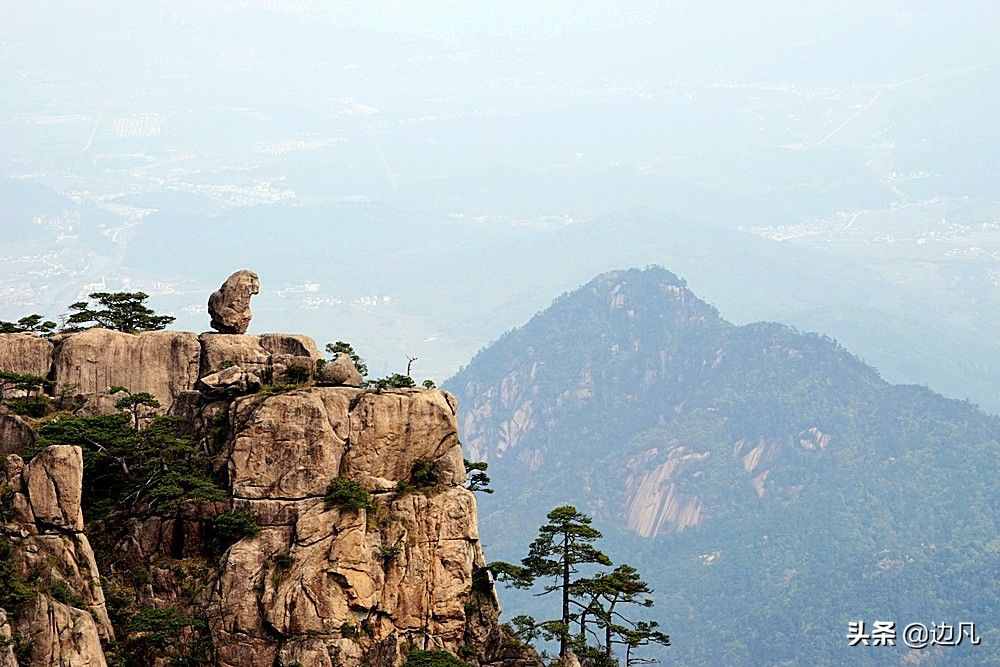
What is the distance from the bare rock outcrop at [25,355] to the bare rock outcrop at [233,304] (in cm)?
655

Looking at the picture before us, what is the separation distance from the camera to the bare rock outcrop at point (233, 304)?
65.3 meters

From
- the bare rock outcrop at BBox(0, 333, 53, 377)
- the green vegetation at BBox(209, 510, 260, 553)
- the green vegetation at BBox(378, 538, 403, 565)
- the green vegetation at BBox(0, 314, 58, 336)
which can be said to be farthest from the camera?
the green vegetation at BBox(0, 314, 58, 336)

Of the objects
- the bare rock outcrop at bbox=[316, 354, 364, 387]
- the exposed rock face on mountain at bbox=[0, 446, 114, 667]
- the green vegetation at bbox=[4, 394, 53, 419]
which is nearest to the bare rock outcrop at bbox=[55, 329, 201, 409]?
the green vegetation at bbox=[4, 394, 53, 419]

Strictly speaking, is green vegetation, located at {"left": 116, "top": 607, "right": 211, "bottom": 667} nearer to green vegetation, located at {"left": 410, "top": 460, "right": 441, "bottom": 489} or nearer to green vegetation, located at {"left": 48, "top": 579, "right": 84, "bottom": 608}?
green vegetation, located at {"left": 48, "top": 579, "right": 84, "bottom": 608}

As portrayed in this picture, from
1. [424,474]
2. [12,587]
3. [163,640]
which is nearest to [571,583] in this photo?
[424,474]

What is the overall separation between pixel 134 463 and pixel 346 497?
842 centimetres

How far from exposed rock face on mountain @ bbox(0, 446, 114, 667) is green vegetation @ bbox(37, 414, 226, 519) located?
3.76 metres

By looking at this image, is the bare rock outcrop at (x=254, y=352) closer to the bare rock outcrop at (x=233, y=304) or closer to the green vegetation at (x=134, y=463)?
the bare rock outcrop at (x=233, y=304)

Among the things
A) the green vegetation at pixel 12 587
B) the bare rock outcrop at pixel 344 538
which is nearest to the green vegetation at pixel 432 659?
the bare rock outcrop at pixel 344 538

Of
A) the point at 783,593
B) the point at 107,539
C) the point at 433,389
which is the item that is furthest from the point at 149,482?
the point at 783,593

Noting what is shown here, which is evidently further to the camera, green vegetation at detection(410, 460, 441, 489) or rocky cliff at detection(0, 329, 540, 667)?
green vegetation at detection(410, 460, 441, 489)

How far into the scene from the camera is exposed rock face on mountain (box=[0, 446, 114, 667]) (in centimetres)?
4931

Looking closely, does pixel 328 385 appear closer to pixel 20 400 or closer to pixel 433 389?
pixel 433 389

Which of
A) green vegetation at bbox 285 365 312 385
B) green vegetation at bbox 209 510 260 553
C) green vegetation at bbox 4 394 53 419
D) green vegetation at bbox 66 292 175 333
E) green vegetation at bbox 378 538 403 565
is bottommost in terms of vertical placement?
green vegetation at bbox 378 538 403 565
